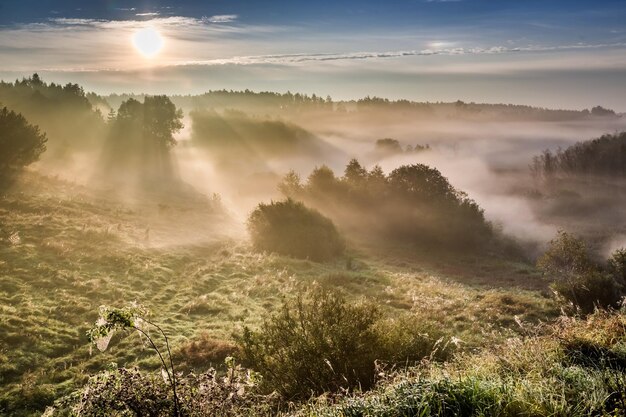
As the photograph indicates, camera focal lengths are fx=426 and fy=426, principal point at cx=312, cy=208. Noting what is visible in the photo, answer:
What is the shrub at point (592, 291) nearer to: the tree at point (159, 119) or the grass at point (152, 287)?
the grass at point (152, 287)

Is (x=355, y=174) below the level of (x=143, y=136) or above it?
below

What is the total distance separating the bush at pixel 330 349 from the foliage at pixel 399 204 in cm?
5105

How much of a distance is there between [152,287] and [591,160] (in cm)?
13510

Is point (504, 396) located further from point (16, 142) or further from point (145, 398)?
point (16, 142)

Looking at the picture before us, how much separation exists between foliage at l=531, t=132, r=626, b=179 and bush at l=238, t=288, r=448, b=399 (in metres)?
135

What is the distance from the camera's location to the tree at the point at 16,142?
47656 mm

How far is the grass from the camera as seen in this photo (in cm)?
1750

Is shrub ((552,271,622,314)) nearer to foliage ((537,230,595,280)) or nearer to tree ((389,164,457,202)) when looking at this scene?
foliage ((537,230,595,280))

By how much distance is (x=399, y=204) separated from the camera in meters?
66.0

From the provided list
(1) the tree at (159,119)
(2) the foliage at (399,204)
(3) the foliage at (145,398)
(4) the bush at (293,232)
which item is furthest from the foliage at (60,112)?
(3) the foliage at (145,398)

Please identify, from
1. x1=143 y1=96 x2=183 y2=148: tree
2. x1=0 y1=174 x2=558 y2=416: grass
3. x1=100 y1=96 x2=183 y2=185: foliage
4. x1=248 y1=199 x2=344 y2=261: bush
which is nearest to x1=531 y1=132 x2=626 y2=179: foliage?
x1=0 y1=174 x2=558 y2=416: grass

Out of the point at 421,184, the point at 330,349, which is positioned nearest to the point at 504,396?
the point at 330,349

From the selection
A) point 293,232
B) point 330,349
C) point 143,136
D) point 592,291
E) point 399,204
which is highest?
point 143,136

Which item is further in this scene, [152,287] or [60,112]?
[60,112]
